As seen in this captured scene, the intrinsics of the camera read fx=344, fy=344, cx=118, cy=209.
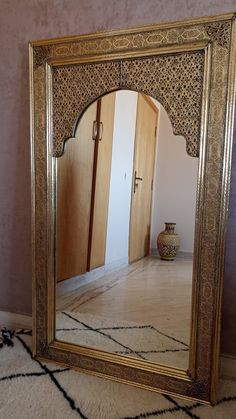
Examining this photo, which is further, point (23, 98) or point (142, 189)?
point (23, 98)

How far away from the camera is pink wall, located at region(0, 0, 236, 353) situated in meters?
1.36

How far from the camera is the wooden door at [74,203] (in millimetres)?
1457

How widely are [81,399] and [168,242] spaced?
65cm

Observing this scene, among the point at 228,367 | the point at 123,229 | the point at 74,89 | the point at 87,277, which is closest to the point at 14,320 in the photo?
the point at 87,277

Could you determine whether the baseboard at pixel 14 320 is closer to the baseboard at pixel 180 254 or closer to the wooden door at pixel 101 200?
the wooden door at pixel 101 200

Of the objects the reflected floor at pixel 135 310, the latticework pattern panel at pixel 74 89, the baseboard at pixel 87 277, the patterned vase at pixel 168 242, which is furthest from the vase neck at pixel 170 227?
the latticework pattern panel at pixel 74 89

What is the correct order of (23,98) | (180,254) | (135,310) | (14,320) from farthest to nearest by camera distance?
(14,320) < (23,98) < (135,310) < (180,254)

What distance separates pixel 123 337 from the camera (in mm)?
1408

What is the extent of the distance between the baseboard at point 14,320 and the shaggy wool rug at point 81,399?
1.08ft

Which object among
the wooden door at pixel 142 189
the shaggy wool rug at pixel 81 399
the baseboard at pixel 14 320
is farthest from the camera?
the baseboard at pixel 14 320

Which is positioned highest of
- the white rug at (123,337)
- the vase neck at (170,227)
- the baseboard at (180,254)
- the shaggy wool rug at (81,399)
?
the vase neck at (170,227)

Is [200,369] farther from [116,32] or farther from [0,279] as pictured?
[116,32]

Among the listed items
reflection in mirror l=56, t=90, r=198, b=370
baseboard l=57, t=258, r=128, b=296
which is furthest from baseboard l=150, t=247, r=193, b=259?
baseboard l=57, t=258, r=128, b=296

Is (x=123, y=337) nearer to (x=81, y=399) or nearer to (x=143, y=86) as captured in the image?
(x=81, y=399)
